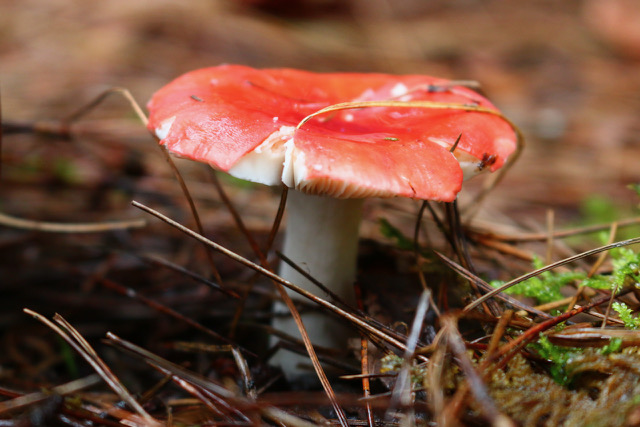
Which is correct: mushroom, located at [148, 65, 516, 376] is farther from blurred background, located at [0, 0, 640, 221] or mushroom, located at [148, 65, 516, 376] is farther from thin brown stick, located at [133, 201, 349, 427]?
blurred background, located at [0, 0, 640, 221]

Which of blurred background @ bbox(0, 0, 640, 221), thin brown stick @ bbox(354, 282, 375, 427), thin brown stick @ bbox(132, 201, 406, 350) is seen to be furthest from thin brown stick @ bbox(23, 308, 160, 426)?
blurred background @ bbox(0, 0, 640, 221)

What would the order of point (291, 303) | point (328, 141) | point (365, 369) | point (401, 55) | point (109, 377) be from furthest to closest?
1. point (401, 55)
2. point (291, 303)
3. point (365, 369)
4. point (109, 377)
5. point (328, 141)

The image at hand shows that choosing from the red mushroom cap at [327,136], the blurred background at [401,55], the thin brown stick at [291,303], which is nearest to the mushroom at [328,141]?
the red mushroom cap at [327,136]

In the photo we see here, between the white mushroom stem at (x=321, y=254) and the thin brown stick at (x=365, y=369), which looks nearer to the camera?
the thin brown stick at (x=365, y=369)

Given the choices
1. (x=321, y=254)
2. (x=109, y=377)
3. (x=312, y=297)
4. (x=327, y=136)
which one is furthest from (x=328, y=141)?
(x=109, y=377)

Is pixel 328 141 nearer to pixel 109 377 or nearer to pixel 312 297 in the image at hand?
pixel 312 297

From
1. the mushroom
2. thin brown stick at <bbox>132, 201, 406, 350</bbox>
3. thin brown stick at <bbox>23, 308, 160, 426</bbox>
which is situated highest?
the mushroom

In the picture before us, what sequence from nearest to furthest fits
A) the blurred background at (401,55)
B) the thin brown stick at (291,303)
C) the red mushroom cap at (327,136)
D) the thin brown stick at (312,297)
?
the red mushroom cap at (327,136) < the thin brown stick at (291,303) < the thin brown stick at (312,297) < the blurred background at (401,55)

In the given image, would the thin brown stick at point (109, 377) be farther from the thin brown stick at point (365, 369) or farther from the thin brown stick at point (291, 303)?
the thin brown stick at point (365, 369)

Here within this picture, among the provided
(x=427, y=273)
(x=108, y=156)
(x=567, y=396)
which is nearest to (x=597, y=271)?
(x=427, y=273)
